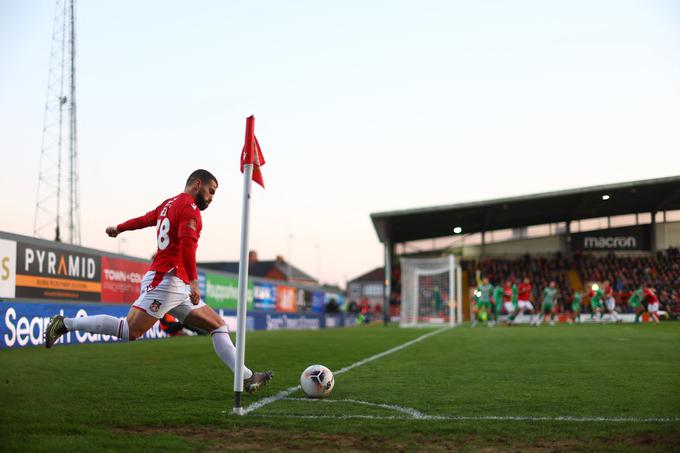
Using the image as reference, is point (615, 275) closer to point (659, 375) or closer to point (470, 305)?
point (470, 305)

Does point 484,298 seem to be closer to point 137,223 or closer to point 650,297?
point 650,297

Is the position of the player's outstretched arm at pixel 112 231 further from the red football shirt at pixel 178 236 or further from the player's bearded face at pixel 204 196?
the player's bearded face at pixel 204 196

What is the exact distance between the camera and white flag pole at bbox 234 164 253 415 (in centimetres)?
575

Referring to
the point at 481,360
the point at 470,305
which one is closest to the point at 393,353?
the point at 481,360

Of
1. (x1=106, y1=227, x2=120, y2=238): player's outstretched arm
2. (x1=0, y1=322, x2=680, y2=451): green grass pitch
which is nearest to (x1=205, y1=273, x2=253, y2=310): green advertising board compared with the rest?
(x1=0, y1=322, x2=680, y2=451): green grass pitch

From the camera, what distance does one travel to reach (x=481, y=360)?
11.6 meters

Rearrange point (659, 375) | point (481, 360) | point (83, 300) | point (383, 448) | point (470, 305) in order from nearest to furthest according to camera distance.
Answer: point (383, 448)
point (659, 375)
point (481, 360)
point (83, 300)
point (470, 305)

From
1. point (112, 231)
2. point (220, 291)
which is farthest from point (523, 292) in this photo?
point (112, 231)

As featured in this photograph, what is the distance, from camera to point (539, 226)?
173 ft

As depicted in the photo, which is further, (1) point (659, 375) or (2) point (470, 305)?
(2) point (470, 305)

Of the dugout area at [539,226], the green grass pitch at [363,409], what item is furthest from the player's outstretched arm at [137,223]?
the dugout area at [539,226]

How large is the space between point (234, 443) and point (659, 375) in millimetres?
6457

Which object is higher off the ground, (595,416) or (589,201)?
(589,201)

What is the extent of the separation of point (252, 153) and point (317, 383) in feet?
7.78
